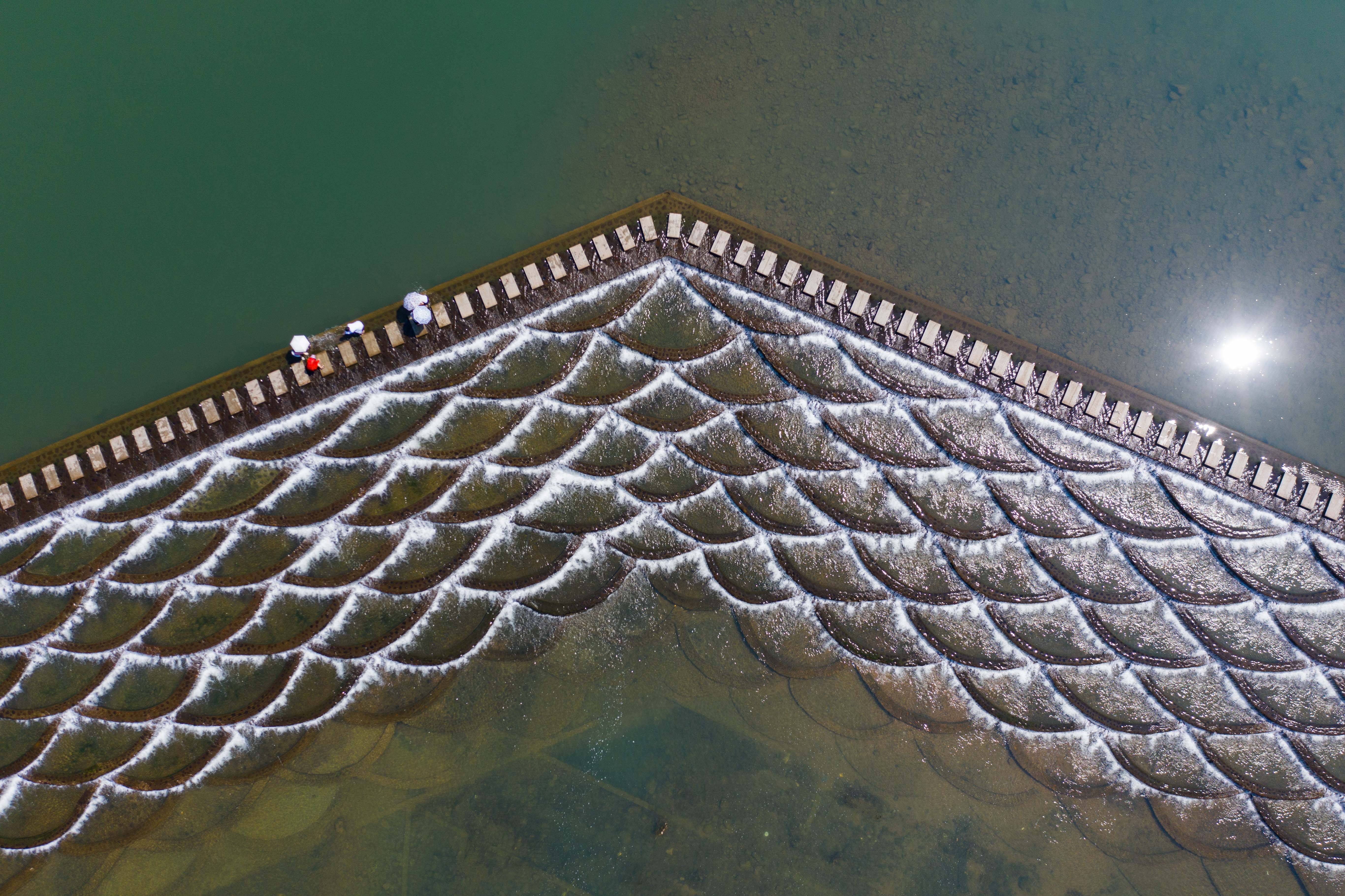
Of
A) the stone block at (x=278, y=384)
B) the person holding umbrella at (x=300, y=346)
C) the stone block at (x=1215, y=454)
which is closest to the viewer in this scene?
the person holding umbrella at (x=300, y=346)

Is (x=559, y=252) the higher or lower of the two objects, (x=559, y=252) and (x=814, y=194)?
the lower

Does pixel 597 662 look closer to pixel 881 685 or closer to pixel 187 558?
pixel 881 685

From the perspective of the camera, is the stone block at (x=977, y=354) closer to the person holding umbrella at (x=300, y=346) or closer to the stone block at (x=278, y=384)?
the person holding umbrella at (x=300, y=346)

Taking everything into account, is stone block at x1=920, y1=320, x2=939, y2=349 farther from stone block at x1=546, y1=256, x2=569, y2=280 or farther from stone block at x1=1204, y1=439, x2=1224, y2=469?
stone block at x1=546, y1=256, x2=569, y2=280

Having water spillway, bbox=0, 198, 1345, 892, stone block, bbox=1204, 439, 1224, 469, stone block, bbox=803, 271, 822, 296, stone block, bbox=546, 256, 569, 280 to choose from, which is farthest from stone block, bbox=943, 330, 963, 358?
stone block, bbox=546, 256, 569, 280

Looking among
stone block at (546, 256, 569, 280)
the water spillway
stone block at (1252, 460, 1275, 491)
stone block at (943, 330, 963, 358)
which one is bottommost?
the water spillway

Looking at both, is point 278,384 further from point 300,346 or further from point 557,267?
point 557,267

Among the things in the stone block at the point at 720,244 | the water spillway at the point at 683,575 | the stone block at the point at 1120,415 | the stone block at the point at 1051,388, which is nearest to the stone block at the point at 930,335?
the water spillway at the point at 683,575

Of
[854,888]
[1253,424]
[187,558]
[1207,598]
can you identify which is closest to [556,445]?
[187,558]
